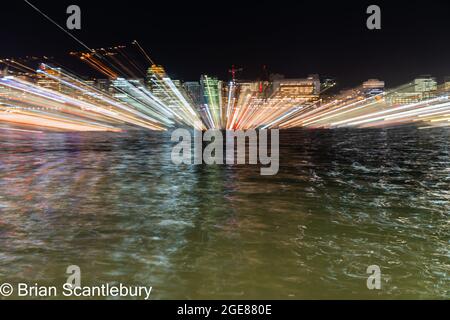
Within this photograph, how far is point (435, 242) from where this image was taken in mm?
8133

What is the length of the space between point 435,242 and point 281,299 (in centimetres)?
390

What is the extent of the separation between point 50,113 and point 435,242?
3824 inches

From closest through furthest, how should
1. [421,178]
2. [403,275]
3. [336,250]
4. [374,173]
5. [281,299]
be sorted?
[281,299] < [403,275] < [336,250] < [421,178] < [374,173]

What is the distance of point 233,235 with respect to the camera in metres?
8.61

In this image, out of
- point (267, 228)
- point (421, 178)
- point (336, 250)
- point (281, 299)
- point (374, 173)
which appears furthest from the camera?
point (374, 173)

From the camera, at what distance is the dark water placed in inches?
247

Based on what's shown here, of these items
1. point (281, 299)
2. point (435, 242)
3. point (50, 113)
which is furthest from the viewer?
point (50, 113)

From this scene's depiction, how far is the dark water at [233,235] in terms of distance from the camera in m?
6.28
